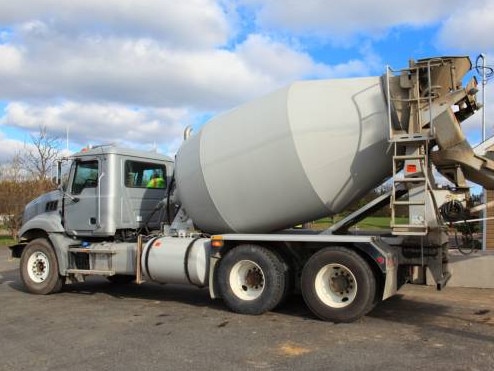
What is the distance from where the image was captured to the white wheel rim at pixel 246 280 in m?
8.64

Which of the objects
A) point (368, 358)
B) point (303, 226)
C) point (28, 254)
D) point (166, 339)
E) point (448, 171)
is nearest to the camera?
point (368, 358)

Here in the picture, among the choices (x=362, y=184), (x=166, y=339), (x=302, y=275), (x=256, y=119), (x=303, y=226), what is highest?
(x=256, y=119)

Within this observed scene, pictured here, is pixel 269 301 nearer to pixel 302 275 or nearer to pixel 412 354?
pixel 302 275

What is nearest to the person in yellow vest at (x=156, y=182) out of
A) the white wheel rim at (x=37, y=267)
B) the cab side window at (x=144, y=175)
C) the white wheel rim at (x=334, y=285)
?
the cab side window at (x=144, y=175)

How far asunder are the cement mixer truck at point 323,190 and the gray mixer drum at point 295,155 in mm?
17

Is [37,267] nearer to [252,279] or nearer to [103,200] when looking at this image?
[103,200]

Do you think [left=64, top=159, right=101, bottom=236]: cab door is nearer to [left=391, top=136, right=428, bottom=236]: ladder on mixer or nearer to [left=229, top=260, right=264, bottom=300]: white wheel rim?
[left=229, top=260, right=264, bottom=300]: white wheel rim

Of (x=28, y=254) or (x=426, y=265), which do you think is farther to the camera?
(x=28, y=254)

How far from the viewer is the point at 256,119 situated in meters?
8.64

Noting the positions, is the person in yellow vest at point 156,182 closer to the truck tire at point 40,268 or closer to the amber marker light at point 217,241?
the truck tire at point 40,268

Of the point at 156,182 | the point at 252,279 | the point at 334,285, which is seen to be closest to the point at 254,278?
the point at 252,279

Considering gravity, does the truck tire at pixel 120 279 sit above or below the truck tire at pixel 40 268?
below

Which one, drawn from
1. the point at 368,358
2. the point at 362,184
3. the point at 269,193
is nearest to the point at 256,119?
the point at 269,193

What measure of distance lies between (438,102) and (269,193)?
107 inches
